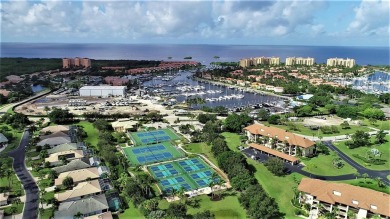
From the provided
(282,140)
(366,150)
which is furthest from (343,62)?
(282,140)

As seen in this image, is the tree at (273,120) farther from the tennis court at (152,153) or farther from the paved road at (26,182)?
the paved road at (26,182)

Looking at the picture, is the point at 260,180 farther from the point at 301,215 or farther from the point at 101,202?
the point at 101,202

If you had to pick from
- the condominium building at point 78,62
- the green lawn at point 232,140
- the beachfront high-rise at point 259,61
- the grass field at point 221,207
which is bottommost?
the grass field at point 221,207

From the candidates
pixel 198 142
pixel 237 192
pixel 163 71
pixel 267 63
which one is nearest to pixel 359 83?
pixel 267 63

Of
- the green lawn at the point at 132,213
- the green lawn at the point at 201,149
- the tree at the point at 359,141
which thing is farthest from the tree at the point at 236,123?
the green lawn at the point at 132,213

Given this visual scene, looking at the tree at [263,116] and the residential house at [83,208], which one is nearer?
the residential house at [83,208]

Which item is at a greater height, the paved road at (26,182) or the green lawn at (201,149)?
the green lawn at (201,149)
